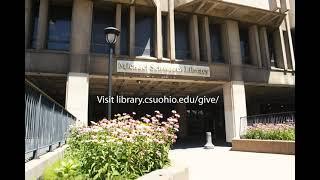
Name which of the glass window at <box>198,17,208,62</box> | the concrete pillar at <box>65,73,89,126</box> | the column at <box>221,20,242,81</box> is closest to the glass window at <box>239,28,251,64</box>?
the column at <box>221,20,242,81</box>

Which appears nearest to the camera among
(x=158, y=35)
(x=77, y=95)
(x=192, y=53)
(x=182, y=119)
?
(x=77, y=95)

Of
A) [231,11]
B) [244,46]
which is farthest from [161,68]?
[244,46]

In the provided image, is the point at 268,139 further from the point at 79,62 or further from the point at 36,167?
the point at 36,167

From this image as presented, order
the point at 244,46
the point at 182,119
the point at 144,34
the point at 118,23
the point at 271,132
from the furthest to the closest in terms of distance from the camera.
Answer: the point at 182,119 < the point at 244,46 < the point at 144,34 < the point at 118,23 < the point at 271,132

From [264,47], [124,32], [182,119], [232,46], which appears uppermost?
[124,32]

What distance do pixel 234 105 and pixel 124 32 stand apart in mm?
8822

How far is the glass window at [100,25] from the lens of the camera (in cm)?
1803

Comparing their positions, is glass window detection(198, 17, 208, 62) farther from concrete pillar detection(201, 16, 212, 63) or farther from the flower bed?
the flower bed

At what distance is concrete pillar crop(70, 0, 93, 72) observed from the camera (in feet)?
54.0

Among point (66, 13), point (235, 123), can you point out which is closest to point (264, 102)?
point (235, 123)

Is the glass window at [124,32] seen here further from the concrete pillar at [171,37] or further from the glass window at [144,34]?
the concrete pillar at [171,37]

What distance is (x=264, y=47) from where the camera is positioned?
2162 cm

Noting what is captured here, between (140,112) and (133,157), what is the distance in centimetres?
2216

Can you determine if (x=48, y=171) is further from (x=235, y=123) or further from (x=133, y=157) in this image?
(x=235, y=123)
